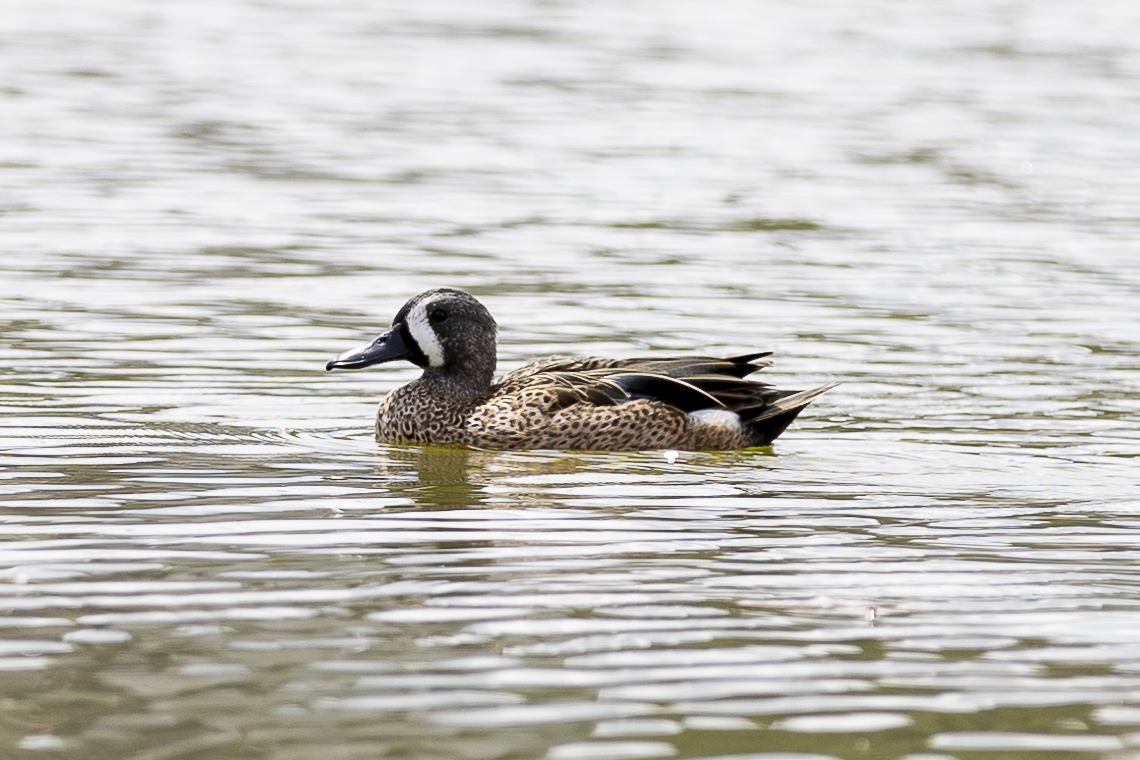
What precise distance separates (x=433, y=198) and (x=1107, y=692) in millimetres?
13411

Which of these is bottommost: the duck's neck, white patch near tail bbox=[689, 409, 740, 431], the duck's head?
white patch near tail bbox=[689, 409, 740, 431]

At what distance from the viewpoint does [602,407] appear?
11266 mm

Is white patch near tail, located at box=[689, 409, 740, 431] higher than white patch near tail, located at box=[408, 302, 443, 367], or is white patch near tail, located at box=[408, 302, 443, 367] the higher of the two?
white patch near tail, located at box=[408, 302, 443, 367]

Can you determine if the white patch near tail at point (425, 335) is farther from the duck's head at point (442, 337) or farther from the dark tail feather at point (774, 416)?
the dark tail feather at point (774, 416)

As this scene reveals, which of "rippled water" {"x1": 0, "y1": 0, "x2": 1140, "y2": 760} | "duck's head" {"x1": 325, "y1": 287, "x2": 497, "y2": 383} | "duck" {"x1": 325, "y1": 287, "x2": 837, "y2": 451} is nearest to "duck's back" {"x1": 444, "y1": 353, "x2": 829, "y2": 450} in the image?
"duck" {"x1": 325, "y1": 287, "x2": 837, "y2": 451}

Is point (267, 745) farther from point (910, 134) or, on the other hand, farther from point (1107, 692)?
point (910, 134)

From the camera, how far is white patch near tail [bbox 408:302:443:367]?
11.7 metres

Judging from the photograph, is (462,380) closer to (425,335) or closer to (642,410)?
(425,335)

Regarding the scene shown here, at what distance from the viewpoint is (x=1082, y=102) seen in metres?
26.9

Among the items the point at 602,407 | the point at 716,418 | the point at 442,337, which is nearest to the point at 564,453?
the point at 602,407

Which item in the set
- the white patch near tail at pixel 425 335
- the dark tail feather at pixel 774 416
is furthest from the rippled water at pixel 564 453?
the white patch near tail at pixel 425 335

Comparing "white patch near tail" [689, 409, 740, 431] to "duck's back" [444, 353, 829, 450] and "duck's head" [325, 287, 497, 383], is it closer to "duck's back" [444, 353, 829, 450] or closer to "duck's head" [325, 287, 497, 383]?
"duck's back" [444, 353, 829, 450]

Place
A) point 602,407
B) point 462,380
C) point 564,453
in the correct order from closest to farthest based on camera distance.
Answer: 1. point 564,453
2. point 602,407
3. point 462,380

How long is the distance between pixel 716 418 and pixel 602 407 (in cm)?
58
